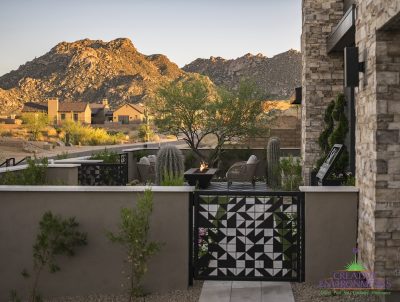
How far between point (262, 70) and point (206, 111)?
62313 millimetres

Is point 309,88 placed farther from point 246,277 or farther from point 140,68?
point 140,68

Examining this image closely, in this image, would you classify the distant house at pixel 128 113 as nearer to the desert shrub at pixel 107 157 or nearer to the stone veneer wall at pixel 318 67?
the desert shrub at pixel 107 157

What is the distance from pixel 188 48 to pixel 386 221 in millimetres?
97164

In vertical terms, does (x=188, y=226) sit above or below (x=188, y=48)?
below

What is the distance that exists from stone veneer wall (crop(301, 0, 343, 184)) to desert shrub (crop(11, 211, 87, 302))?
7601 mm

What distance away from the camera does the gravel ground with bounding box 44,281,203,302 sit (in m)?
6.05

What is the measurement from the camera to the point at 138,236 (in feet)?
19.4

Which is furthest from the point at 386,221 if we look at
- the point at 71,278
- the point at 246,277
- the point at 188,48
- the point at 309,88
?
the point at 188,48

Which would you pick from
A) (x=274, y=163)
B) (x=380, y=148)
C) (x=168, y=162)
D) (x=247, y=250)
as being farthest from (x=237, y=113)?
(x=380, y=148)

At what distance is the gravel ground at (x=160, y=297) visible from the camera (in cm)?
605

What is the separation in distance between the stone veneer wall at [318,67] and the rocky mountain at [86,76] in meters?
82.2

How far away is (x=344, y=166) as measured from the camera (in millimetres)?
9945

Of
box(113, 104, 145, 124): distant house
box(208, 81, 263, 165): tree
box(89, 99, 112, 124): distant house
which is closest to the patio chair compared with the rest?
box(208, 81, 263, 165): tree

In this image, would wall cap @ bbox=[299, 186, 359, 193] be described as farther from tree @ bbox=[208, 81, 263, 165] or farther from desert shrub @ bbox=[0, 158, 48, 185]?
tree @ bbox=[208, 81, 263, 165]
